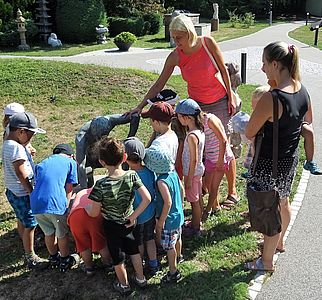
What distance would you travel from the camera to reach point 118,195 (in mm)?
3434

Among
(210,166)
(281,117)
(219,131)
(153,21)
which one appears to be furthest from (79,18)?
(281,117)

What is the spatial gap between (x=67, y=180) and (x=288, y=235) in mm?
2285

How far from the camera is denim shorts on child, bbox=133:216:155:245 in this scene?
375 centimetres

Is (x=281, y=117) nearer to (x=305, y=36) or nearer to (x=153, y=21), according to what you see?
(x=305, y=36)

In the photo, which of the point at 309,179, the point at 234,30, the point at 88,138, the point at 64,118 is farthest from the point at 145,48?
the point at 88,138

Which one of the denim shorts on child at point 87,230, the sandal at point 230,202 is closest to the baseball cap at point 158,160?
the denim shorts on child at point 87,230

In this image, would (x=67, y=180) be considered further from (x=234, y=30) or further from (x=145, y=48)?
(x=234, y=30)

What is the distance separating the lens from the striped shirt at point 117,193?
3416 millimetres

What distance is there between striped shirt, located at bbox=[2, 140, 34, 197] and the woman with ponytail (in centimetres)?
193

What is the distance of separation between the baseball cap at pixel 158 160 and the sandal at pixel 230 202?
5.86 feet

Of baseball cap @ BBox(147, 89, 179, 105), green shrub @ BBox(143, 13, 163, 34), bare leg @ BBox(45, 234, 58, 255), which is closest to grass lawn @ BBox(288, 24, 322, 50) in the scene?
green shrub @ BBox(143, 13, 163, 34)

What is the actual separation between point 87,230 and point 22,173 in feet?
2.56

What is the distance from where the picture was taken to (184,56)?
4664 millimetres

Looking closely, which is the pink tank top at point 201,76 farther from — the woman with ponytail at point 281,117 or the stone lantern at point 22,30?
the stone lantern at point 22,30
